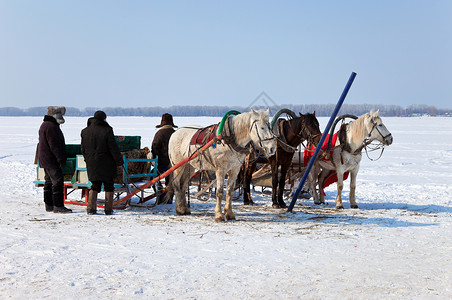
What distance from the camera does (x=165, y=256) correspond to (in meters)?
5.83

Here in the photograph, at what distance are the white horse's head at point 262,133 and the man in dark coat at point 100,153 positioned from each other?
8.19 feet

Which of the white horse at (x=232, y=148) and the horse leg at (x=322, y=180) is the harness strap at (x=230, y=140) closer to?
the white horse at (x=232, y=148)

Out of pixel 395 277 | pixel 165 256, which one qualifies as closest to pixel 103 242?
pixel 165 256

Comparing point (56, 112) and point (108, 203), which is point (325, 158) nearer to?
point (108, 203)

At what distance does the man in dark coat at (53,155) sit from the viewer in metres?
8.88

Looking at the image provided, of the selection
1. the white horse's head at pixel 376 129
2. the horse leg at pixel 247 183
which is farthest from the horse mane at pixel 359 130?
the horse leg at pixel 247 183

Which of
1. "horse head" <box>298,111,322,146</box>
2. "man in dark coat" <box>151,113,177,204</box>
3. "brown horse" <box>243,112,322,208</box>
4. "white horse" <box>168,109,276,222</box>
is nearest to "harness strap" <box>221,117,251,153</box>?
"white horse" <box>168,109,276,222</box>

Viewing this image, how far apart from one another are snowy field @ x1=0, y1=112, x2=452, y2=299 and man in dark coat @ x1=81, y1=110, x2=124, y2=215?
70cm

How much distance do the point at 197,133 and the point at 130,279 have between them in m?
4.36

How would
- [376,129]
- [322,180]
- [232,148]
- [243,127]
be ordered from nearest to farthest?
1. [243,127]
2. [232,148]
3. [376,129]
4. [322,180]

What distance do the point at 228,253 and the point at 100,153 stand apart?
3.64 meters

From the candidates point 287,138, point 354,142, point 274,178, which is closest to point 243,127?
point 287,138

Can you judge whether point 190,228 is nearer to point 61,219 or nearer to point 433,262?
point 61,219

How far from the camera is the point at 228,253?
6.01 m
